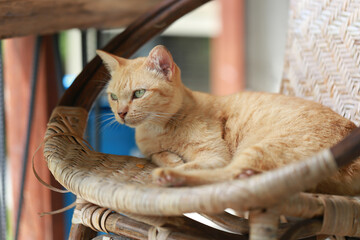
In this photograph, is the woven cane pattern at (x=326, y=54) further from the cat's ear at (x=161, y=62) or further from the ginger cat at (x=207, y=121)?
the cat's ear at (x=161, y=62)

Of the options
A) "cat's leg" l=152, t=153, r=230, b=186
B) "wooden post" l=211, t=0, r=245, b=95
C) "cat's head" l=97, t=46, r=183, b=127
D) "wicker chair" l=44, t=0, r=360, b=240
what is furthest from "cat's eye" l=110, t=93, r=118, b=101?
"wooden post" l=211, t=0, r=245, b=95

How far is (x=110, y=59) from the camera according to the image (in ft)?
3.72

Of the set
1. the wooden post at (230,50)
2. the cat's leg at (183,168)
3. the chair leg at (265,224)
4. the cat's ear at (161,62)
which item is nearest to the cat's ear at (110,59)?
the cat's ear at (161,62)

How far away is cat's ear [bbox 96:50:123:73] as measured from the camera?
112 cm

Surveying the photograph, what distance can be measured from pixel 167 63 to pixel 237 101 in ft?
0.80

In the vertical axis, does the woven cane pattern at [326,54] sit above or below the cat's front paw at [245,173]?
above

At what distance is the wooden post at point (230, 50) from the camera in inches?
126

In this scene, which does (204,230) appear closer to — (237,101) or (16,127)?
(237,101)

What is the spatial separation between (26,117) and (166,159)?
816mm

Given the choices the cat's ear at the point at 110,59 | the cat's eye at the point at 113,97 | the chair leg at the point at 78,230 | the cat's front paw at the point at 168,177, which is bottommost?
Result: the chair leg at the point at 78,230

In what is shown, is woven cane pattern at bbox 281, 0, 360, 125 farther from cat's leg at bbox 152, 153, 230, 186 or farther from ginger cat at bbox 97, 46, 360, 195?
cat's leg at bbox 152, 153, 230, 186

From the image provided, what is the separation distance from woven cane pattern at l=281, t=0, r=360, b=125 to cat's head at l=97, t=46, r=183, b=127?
479 millimetres

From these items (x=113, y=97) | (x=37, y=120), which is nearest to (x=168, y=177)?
(x=113, y=97)

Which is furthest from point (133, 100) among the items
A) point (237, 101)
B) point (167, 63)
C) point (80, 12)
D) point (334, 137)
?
point (80, 12)
